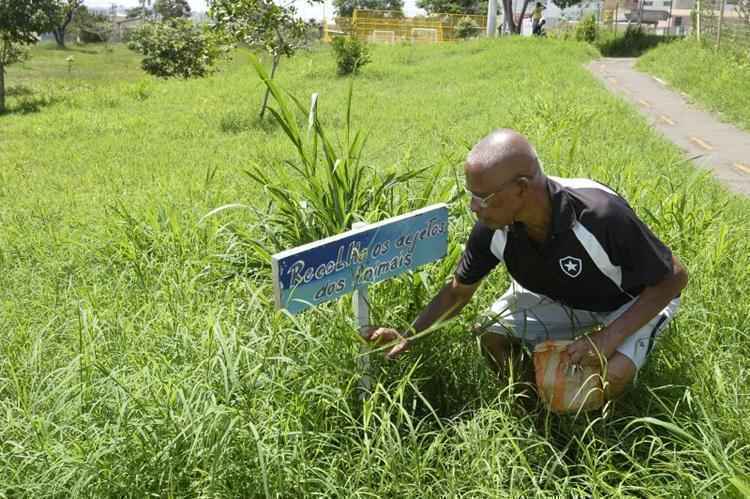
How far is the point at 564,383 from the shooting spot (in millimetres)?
2293

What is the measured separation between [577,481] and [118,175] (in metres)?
5.34

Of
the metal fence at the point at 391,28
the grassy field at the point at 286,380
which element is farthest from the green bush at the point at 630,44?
the grassy field at the point at 286,380

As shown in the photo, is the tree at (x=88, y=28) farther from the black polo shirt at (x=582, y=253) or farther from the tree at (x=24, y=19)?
the black polo shirt at (x=582, y=253)

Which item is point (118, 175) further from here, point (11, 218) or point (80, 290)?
point (80, 290)

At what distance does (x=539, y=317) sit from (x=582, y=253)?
0.50 metres

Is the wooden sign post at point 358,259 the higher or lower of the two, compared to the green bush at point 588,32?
lower

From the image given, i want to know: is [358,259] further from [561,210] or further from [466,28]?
[466,28]

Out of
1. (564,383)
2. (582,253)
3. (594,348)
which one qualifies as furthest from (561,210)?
(564,383)

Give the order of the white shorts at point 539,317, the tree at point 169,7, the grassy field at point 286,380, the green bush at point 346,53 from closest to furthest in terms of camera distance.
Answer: the grassy field at point 286,380
the white shorts at point 539,317
the green bush at point 346,53
the tree at point 169,7

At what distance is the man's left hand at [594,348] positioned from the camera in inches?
89.1

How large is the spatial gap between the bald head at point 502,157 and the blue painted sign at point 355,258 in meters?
0.30

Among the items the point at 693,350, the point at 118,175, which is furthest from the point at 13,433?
the point at 118,175

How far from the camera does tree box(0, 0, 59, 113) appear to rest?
48.0 ft

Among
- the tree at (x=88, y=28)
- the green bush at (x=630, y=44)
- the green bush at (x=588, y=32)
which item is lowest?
the green bush at (x=630, y=44)
